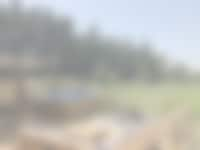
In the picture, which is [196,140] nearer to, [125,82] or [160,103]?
[160,103]

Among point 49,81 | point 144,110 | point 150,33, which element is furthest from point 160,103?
point 49,81

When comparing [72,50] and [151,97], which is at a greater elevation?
[72,50]

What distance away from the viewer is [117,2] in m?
0.78

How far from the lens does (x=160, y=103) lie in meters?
0.80

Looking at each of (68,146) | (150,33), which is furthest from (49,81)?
(150,33)

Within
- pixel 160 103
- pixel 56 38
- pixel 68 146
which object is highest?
pixel 56 38

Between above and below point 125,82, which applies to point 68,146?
below

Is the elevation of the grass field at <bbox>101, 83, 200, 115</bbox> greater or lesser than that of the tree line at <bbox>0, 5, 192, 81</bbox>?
lesser

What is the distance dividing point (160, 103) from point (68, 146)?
251 mm

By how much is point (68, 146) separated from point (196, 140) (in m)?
0.32

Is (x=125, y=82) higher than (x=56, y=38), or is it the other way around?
(x=56, y=38)

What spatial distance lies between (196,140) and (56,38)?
1.42 feet

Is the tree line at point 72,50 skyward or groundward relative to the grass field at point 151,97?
skyward

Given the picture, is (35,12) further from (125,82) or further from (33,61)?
(125,82)
